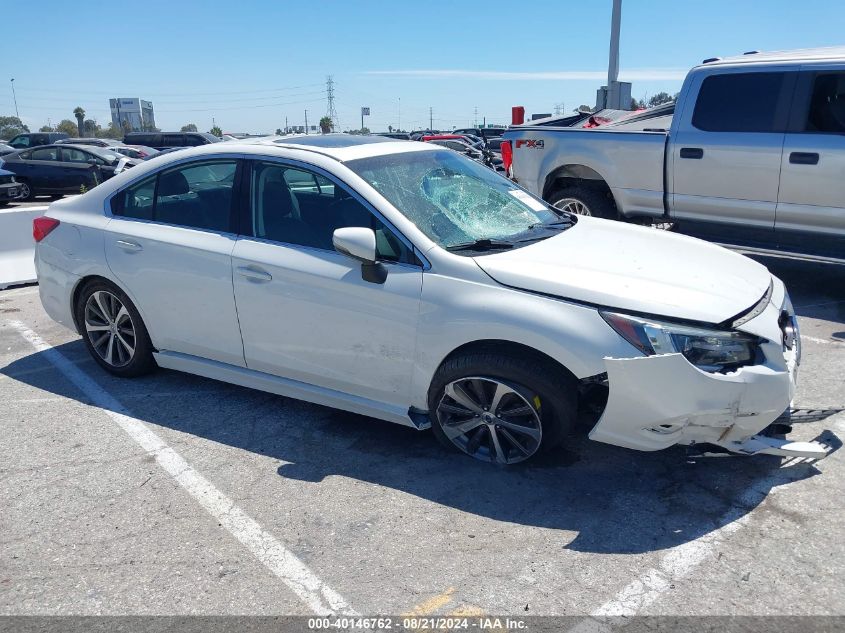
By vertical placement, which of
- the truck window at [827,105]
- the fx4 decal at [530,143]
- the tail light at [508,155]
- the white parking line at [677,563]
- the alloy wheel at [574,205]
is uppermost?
the truck window at [827,105]

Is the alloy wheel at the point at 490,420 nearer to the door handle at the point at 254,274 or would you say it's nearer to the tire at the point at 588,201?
the door handle at the point at 254,274

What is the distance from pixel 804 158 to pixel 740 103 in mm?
877

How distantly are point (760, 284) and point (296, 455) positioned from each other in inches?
104

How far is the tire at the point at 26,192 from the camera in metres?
17.3

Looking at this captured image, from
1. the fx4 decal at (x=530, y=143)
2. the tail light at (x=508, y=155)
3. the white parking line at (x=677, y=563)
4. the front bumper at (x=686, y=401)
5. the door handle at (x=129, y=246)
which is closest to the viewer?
the white parking line at (x=677, y=563)

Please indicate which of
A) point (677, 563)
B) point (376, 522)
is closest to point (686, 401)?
point (677, 563)

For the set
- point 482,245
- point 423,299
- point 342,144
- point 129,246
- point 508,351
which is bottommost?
point 508,351

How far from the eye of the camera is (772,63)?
6.80 metres

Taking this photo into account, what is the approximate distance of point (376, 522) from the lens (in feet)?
10.9

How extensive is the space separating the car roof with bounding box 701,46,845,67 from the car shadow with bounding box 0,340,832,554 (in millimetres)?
4538

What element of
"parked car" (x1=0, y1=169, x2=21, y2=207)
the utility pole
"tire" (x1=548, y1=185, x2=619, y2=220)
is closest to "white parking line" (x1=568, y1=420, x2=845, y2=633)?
"tire" (x1=548, y1=185, x2=619, y2=220)

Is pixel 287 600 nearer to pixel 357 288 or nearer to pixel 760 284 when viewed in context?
pixel 357 288

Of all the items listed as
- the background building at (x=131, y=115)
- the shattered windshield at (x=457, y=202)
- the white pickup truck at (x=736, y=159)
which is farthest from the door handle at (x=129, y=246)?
the background building at (x=131, y=115)

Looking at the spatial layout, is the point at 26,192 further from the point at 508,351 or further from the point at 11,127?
the point at 11,127
